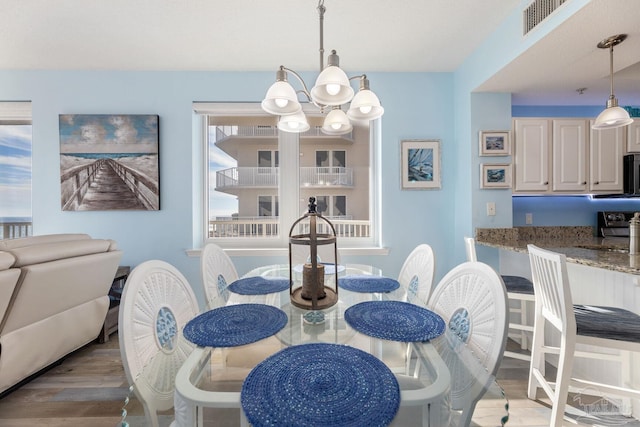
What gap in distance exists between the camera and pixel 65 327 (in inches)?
69.6

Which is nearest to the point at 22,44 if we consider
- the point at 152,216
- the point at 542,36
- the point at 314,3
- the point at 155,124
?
the point at 155,124

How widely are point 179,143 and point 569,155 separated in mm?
3738

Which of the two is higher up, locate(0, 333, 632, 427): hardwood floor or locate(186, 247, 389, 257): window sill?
locate(186, 247, 389, 257): window sill

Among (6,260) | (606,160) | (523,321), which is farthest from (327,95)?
(606,160)

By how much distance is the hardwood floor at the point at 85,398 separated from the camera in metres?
1.42

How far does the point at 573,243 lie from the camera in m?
2.38

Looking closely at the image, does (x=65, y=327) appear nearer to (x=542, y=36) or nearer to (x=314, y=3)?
(x=314, y=3)

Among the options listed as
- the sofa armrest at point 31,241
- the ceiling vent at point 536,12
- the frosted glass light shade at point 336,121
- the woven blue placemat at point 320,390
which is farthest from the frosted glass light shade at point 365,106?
the sofa armrest at point 31,241

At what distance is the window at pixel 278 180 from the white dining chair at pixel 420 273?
1.02 meters

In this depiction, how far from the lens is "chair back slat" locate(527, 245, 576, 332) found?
48.3 inches

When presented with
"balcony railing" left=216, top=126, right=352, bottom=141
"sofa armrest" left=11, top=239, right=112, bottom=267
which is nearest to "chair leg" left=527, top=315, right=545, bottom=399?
"balcony railing" left=216, top=126, right=352, bottom=141

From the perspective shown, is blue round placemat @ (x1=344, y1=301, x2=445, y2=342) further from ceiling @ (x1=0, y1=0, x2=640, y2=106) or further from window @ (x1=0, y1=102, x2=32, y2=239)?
window @ (x1=0, y1=102, x2=32, y2=239)

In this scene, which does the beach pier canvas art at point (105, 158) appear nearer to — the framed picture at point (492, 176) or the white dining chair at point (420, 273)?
the white dining chair at point (420, 273)

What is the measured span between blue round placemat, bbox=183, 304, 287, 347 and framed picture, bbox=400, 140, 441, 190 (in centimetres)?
199
